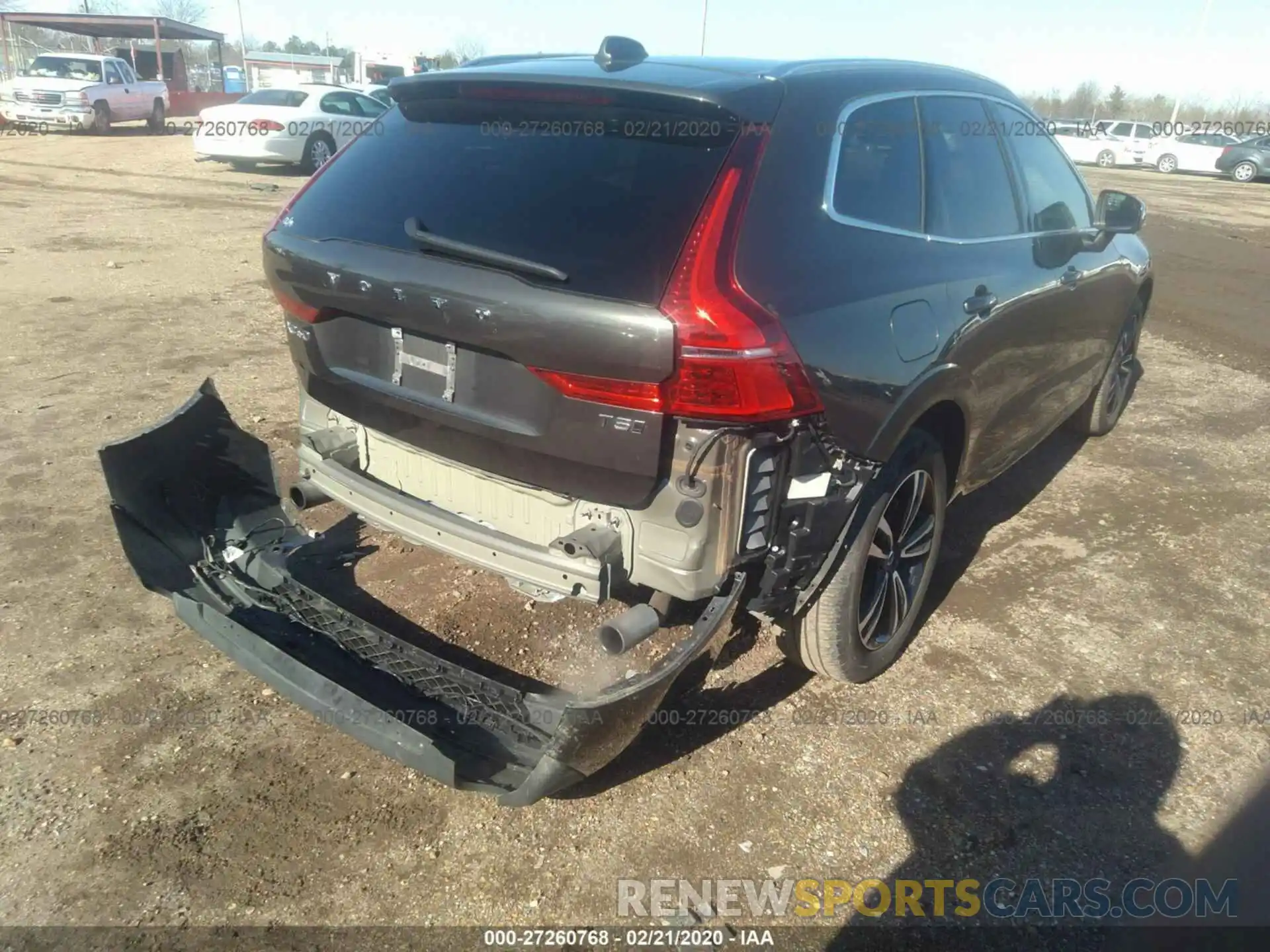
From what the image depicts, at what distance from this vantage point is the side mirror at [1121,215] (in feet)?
14.4

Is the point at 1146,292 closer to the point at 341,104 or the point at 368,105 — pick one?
the point at 341,104

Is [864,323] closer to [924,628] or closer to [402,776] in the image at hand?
[924,628]

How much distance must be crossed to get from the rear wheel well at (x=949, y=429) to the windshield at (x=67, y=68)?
2703cm

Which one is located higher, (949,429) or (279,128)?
(949,429)

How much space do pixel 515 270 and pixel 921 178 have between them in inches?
61.2

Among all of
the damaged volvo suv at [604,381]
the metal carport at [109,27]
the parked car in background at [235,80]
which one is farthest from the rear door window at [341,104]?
the parked car in background at [235,80]

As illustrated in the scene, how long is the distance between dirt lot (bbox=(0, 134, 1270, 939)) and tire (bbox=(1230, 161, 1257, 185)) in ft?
97.7

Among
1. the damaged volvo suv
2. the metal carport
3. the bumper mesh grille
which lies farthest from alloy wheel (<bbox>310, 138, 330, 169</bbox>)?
the metal carport

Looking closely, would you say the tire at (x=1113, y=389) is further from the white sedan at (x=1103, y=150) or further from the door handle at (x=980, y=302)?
the white sedan at (x=1103, y=150)

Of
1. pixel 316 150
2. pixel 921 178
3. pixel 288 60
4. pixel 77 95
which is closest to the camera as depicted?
pixel 921 178

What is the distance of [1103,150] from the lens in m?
32.8

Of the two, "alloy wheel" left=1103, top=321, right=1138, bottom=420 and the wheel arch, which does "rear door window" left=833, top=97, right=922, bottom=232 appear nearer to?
the wheel arch

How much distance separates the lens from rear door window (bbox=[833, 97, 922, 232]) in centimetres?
270

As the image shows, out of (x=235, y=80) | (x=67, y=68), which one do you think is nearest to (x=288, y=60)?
(x=235, y=80)
